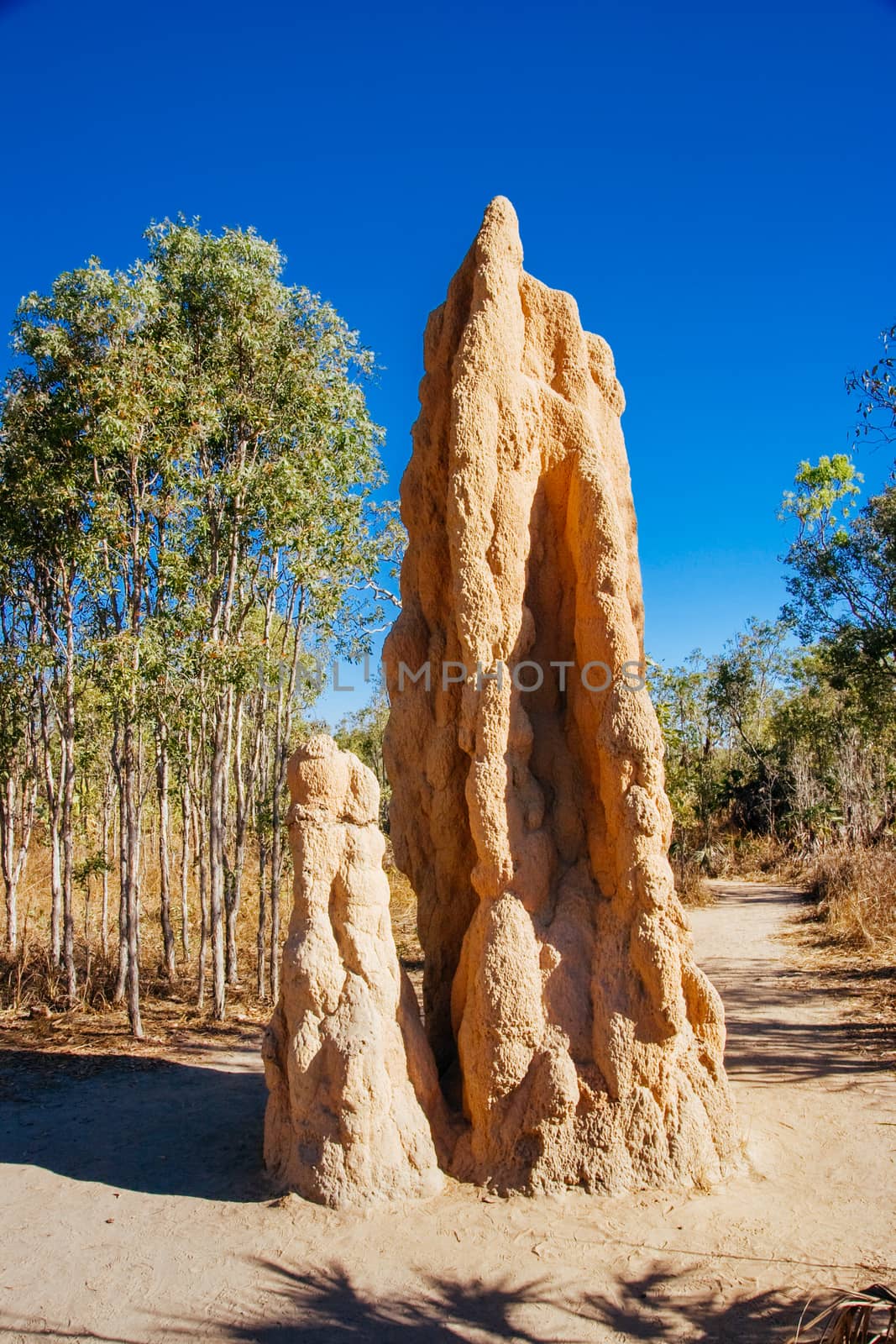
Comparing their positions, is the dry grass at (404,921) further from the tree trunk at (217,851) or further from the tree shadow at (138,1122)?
the tree shadow at (138,1122)

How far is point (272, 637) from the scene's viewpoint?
1229cm

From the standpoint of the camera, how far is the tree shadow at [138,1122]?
5.14m

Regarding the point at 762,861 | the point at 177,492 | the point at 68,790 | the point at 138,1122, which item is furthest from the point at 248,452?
the point at 762,861

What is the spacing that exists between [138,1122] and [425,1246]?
2.90 metres

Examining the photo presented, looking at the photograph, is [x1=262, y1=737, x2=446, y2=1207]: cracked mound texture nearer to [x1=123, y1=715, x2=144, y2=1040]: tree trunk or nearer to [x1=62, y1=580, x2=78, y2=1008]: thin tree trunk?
[x1=123, y1=715, x2=144, y2=1040]: tree trunk

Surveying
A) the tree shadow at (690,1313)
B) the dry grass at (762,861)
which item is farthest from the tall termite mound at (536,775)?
the dry grass at (762,861)

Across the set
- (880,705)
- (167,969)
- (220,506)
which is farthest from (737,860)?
(220,506)

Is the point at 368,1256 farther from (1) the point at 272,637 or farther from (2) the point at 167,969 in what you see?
(1) the point at 272,637

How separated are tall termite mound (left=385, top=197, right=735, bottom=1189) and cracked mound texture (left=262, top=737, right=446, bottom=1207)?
353mm

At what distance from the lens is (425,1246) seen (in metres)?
4.18

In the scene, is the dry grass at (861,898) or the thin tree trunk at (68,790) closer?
the thin tree trunk at (68,790)

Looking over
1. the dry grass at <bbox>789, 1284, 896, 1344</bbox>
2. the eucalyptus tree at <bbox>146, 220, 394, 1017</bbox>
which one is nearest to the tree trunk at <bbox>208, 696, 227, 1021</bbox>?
the eucalyptus tree at <bbox>146, 220, 394, 1017</bbox>

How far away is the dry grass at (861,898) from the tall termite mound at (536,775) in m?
7.26

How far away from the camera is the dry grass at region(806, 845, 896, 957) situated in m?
11.2
